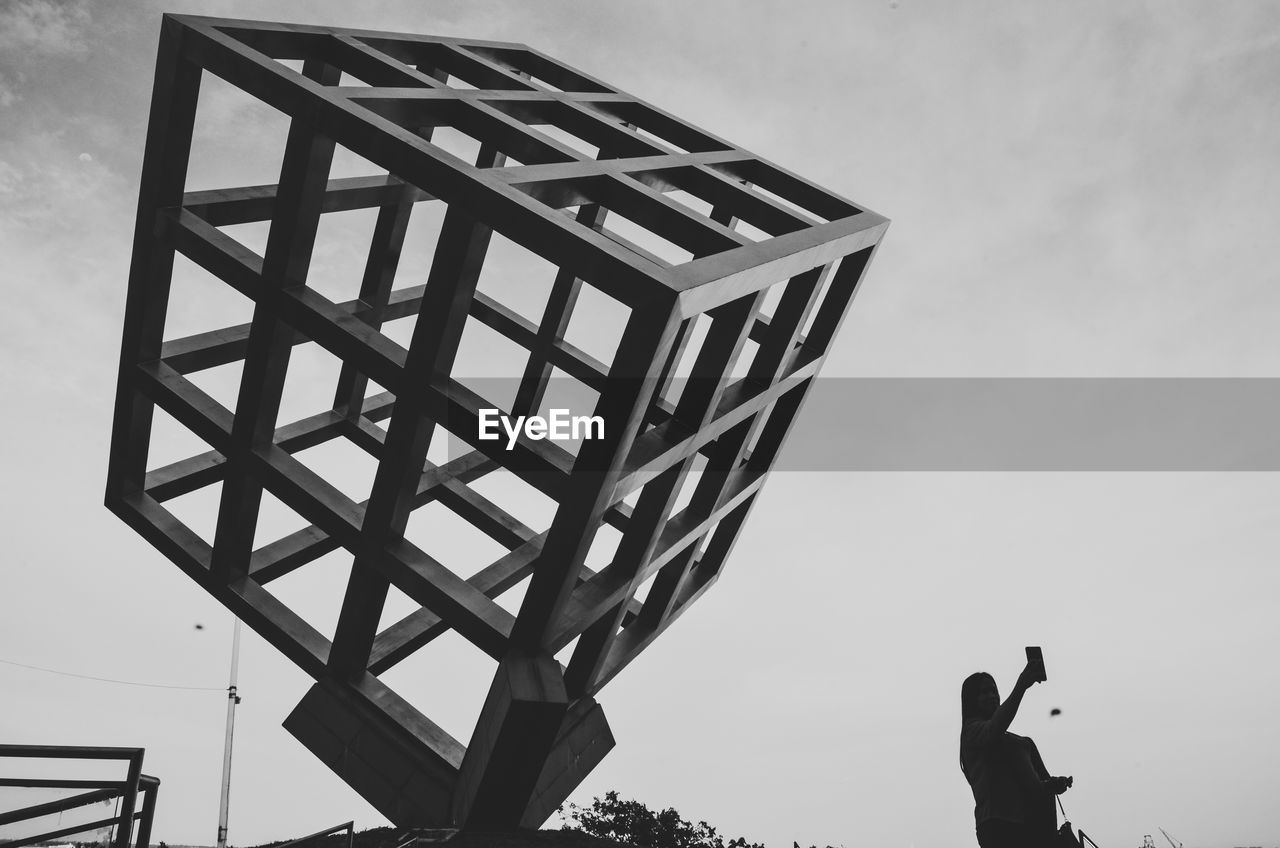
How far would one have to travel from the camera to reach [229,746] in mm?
38094

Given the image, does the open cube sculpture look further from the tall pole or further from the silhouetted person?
the tall pole

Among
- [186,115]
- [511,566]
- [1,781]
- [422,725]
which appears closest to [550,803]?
[422,725]

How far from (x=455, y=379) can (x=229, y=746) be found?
33078 millimetres

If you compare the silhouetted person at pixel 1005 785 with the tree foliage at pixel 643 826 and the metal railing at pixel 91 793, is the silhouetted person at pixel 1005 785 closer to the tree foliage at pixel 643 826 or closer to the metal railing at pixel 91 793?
the metal railing at pixel 91 793

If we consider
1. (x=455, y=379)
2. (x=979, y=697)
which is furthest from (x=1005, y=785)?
(x=455, y=379)

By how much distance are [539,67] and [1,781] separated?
53.6ft

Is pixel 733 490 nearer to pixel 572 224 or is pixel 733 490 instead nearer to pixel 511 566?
pixel 511 566

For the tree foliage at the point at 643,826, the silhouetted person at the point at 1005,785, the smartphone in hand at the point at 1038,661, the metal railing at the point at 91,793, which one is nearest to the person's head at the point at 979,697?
the silhouetted person at the point at 1005,785

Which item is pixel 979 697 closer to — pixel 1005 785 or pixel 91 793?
pixel 1005 785

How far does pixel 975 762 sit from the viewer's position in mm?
4770

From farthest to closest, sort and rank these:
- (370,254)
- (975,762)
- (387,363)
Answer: (370,254)
(387,363)
(975,762)

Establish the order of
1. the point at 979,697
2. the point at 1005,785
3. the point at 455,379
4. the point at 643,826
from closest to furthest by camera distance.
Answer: the point at 1005,785, the point at 979,697, the point at 455,379, the point at 643,826

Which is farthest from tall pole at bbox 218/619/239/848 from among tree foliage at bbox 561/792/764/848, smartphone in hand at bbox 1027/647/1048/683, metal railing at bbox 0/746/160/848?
smartphone in hand at bbox 1027/647/1048/683

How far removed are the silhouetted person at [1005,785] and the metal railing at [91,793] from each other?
4365 millimetres
